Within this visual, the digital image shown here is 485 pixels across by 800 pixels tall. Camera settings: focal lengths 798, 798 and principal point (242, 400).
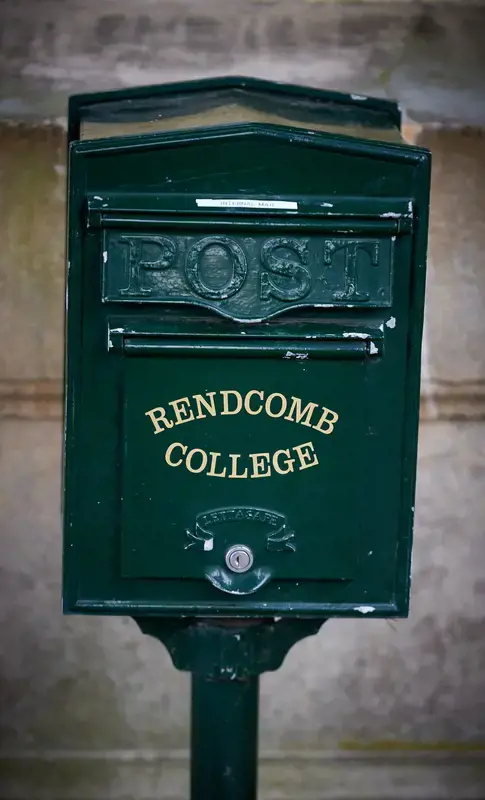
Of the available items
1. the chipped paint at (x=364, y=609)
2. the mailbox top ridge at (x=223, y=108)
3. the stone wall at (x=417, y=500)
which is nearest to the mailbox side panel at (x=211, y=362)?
the chipped paint at (x=364, y=609)

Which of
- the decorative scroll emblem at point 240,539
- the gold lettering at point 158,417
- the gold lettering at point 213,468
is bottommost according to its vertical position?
the decorative scroll emblem at point 240,539

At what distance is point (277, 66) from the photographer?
2338 mm

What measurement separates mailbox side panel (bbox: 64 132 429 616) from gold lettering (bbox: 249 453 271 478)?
0.06m

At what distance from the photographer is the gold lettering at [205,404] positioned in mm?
1496

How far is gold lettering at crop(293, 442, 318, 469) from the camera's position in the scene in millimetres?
1524

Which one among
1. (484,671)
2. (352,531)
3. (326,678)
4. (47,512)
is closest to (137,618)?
(352,531)

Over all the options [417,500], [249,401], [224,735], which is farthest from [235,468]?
[417,500]

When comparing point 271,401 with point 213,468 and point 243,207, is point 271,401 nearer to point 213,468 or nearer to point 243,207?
point 213,468

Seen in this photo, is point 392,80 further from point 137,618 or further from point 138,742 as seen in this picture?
point 138,742

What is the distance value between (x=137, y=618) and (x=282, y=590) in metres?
0.32

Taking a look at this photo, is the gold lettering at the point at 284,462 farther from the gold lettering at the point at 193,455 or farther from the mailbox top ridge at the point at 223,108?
the mailbox top ridge at the point at 223,108

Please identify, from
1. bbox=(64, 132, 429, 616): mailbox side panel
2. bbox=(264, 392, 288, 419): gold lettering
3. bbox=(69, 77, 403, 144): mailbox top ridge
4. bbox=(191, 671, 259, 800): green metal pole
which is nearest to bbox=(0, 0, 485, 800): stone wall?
bbox=(69, 77, 403, 144): mailbox top ridge

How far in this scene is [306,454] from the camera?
1.53m

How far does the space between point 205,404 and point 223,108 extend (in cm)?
64
